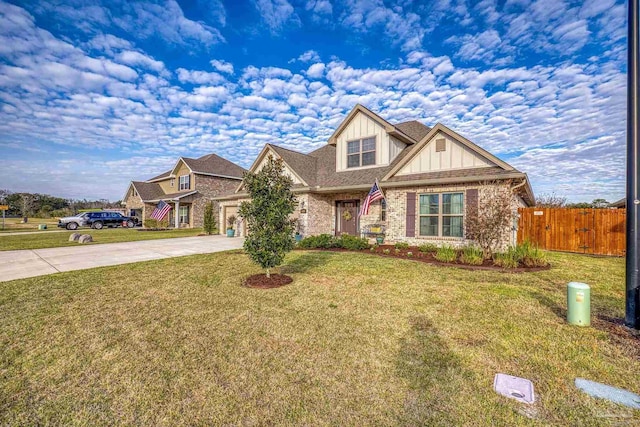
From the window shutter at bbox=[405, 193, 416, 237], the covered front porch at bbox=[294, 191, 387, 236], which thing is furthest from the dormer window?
the window shutter at bbox=[405, 193, 416, 237]

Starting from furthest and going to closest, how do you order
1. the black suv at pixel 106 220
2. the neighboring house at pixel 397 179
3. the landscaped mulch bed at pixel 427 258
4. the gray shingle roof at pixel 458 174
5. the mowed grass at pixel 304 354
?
the black suv at pixel 106 220, the neighboring house at pixel 397 179, the gray shingle roof at pixel 458 174, the landscaped mulch bed at pixel 427 258, the mowed grass at pixel 304 354

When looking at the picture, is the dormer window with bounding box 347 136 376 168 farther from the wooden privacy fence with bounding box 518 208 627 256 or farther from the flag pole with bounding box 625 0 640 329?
the flag pole with bounding box 625 0 640 329

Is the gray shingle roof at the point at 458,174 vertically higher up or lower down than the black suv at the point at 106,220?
higher up

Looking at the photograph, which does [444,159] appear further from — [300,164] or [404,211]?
[300,164]

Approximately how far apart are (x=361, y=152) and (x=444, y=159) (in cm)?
466

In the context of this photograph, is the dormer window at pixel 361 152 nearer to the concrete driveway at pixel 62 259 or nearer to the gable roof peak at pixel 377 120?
the gable roof peak at pixel 377 120

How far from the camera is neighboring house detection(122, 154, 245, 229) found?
27312mm

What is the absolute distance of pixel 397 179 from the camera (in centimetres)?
1201

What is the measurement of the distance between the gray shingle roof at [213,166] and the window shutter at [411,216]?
64.6 ft

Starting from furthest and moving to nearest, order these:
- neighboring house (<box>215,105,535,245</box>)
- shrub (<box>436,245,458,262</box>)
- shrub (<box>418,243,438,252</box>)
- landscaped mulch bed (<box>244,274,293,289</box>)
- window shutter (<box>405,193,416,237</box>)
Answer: window shutter (<box>405,193,416,237</box>)
neighboring house (<box>215,105,535,245</box>)
shrub (<box>418,243,438,252</box>)
shrub (<box>436,245,458,262</box>)
landscaped mulch bed (<box>244,274,293,289</box>)

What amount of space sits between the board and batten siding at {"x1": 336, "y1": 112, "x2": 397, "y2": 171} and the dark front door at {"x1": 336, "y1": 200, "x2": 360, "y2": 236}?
2.02 metres

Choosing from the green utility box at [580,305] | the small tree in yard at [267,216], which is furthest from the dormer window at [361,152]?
the green utility box at [580,305]

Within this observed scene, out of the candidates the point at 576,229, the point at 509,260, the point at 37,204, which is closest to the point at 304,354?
the point at 509,260

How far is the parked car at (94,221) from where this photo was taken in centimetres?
2578
